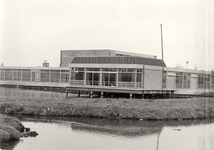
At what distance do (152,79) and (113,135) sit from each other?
60.0 feet

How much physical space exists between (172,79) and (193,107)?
1361cm

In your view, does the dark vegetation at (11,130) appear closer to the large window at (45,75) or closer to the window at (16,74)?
the large window at (45,75)

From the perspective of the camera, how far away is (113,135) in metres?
18.1

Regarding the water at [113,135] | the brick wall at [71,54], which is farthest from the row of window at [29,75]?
the water at [113,135]

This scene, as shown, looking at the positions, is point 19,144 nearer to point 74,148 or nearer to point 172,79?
point 74,148

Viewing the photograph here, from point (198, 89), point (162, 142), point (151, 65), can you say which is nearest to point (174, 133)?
point (162, 142)

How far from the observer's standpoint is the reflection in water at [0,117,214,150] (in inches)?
625

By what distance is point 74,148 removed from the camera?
15.1m

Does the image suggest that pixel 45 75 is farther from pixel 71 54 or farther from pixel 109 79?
pixel 109 79

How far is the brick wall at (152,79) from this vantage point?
3470cm

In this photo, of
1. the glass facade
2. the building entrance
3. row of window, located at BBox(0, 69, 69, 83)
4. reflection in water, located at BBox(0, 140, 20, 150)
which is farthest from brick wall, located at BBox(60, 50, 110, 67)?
reflection in water, located at BBox(0, 140, 20, 150)

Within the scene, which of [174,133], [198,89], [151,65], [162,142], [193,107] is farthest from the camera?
[198,89]

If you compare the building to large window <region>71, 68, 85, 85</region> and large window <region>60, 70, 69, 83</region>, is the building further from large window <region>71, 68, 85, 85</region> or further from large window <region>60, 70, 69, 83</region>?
large window <region>60, 70, 69, 83</region>

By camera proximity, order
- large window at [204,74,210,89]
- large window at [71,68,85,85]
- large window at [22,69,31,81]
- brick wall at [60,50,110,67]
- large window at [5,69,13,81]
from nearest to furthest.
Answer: large window at [71,68,85,85], large window at [204,74,210,89], brick wall at [60,50,110,67], large window at [22,69,31,81], large window at [5,69,13,81]
